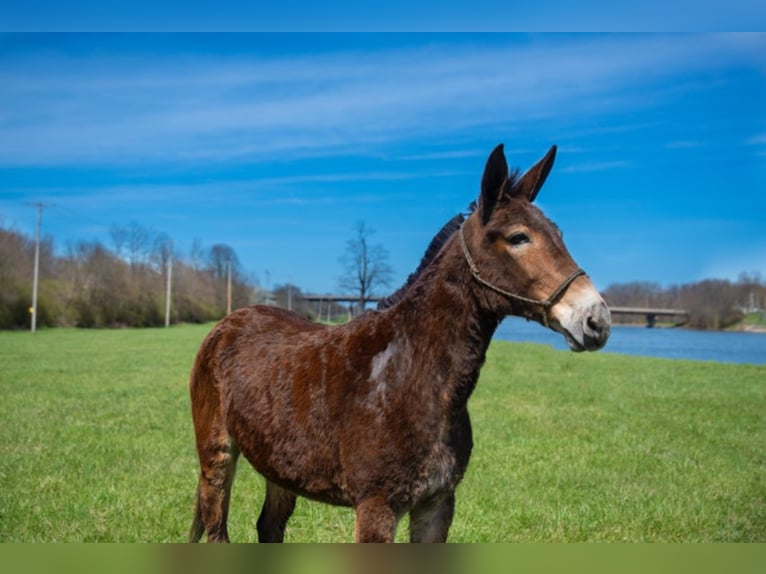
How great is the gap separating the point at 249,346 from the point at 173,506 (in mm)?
1814

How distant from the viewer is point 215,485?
266 cm

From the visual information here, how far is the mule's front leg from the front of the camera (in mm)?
1854

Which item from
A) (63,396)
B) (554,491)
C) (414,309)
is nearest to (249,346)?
(414,309)

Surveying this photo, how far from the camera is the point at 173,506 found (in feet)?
12.9

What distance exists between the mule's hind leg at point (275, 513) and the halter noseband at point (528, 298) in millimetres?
1371

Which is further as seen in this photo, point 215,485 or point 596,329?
point 215,485

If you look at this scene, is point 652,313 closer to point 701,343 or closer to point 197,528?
point 701,343

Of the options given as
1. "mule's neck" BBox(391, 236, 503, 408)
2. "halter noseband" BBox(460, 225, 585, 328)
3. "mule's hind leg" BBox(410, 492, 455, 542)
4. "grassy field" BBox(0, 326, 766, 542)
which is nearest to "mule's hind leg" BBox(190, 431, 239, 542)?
"grassy field" BBox(0, 326, 766, 542)

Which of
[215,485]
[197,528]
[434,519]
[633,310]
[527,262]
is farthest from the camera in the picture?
[633,310]

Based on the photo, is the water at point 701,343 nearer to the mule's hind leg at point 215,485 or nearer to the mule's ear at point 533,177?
the mule's hind leg at point 215,485

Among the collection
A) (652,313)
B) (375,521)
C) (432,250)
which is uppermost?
(432,250)

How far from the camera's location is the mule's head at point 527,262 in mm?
1661

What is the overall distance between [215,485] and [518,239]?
5.24ft

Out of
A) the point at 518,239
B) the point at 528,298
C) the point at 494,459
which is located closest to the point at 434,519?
the point at 528,298
